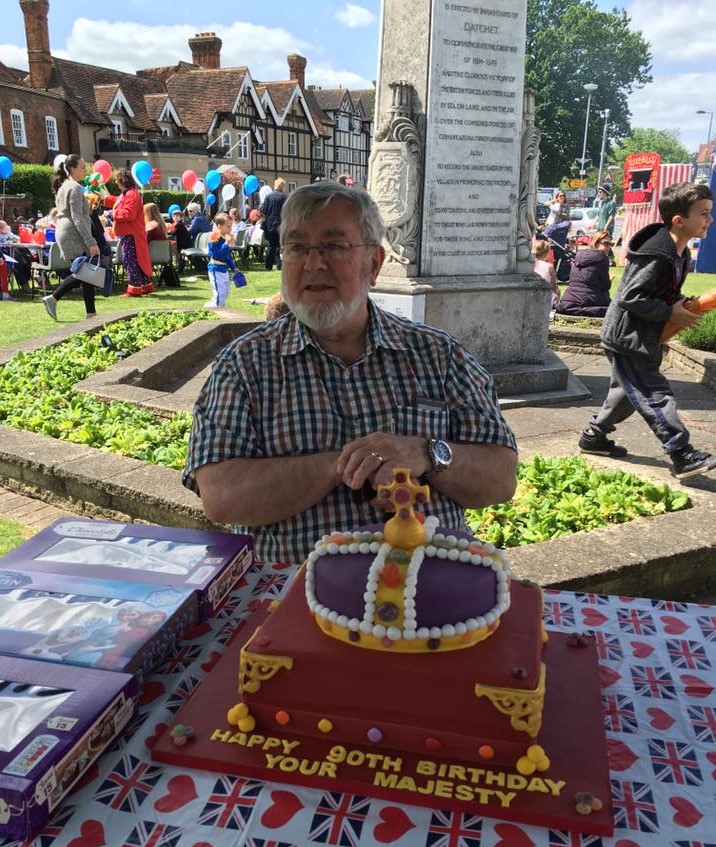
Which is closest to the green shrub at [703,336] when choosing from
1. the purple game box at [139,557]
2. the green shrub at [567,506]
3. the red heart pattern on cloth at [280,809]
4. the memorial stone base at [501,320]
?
the memorial stone base at [501,320]

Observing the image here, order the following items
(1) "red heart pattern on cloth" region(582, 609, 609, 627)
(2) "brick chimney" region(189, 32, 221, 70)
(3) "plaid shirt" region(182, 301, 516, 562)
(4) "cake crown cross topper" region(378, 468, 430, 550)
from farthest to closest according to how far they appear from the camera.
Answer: (2) "brick chimney" region(189, 32, 221, 70) → (3) "plaid shirt" region(182, 301, 516, 562) → (1) "red heart pattern on cloth" region(582, 609, 609, 627) → (4) "cake crown cross topper" region(378, 468, 430, 550)

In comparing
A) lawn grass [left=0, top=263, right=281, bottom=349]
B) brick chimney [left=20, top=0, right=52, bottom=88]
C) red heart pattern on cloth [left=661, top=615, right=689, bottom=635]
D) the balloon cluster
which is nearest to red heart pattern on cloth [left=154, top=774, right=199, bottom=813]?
red heart pattern on cloth [left=661, top=615, right=689, bottom=635]

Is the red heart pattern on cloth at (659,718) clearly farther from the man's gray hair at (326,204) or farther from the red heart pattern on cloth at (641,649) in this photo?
the man's gray hair at (326,204)

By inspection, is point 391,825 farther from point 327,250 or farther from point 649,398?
point 649,398

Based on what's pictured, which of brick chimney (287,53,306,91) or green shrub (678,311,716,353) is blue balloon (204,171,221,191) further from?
brick chimney (287,53,306,91)

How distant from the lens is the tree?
5625 centimetres

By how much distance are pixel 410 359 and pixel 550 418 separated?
3.62 meters

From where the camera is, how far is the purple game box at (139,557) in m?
1.59

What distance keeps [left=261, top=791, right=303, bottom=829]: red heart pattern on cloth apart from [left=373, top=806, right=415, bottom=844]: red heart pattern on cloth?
0.12 meters

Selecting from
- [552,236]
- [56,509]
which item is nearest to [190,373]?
[56,509]

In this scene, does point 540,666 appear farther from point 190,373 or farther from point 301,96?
point 301,96

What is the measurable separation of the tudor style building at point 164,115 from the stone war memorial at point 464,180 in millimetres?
29041

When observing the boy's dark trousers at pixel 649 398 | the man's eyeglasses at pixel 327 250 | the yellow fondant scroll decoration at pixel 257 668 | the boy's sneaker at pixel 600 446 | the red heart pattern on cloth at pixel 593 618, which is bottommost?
the boy's sneaker at pixel 600 446

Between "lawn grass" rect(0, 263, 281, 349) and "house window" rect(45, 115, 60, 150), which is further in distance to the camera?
"house window" rect(45, 115, 60, 150)
